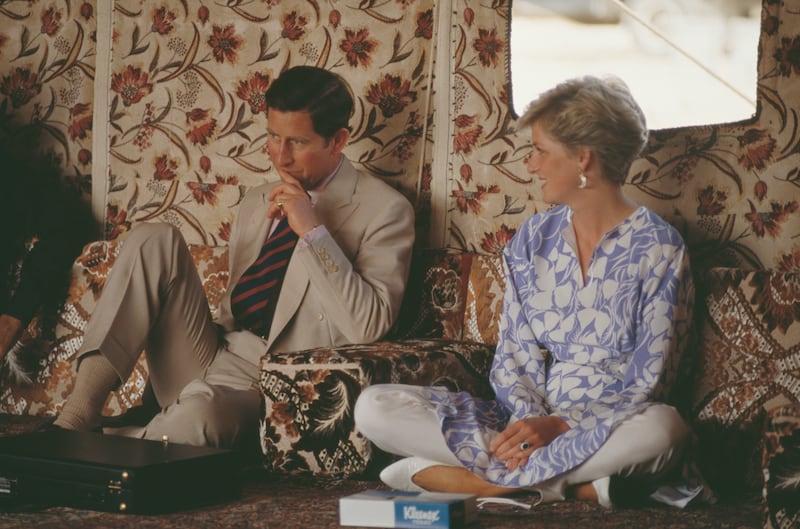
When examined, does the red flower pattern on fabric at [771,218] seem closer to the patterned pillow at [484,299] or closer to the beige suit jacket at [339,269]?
the patterned pillow at [484,299]

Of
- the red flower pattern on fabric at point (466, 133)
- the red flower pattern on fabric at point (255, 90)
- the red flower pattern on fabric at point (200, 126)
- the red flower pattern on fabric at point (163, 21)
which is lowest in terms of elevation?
the red flower pattern on fabric at point (466, 133)

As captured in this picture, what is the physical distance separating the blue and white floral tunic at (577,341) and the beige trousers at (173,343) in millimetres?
579

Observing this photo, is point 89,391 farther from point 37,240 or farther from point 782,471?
point 782,471

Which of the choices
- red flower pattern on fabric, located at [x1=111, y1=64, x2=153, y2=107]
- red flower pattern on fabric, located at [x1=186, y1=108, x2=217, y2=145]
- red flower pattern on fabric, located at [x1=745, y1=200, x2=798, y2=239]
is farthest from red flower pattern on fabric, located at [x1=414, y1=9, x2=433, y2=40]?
red flower pattern on fabric, located at [x1=745, y1=200, x2=798, y2=239]

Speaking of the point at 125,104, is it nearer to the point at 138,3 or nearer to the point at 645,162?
the point at 138,3

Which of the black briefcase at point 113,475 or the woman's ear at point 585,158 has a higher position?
the woman's ear at point 585,158

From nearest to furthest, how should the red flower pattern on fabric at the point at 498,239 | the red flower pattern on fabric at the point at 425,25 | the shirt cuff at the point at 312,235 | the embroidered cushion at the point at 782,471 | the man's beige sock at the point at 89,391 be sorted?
the embroidered cushion at the point at 782,471
the man's beige sock at the point at 89,391
the shirt cuff at the point at 312,235
the red flower pattern on fabric at the point at 498,239
the red flower pattern on fabric at the point at 425,25

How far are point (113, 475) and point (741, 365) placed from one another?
4.79ft

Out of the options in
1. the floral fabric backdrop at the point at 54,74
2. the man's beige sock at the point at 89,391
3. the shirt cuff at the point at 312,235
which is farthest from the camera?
the floral fabric backdrop at the point at 54,74

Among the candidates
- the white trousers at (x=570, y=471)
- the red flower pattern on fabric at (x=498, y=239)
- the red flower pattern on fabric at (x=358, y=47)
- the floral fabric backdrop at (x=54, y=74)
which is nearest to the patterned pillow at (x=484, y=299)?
the red flower pattern on fabric at (x=498, y=239)

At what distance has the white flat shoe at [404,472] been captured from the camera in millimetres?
2398

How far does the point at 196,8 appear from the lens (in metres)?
3.56

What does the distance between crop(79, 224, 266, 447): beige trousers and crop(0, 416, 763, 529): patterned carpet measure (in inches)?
12.4

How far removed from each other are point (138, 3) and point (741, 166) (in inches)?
83.2
